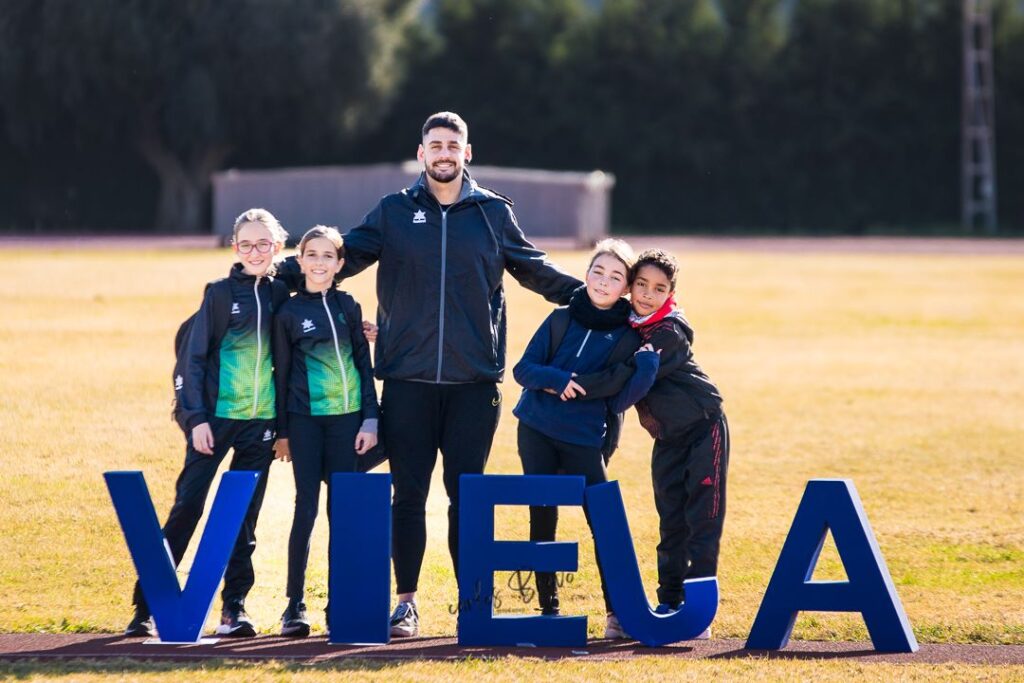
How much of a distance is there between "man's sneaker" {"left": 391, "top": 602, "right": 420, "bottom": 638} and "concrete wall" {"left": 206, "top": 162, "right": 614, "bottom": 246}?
2386 centimetres

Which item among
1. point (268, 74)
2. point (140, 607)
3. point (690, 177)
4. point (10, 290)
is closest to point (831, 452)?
point (140, 607)

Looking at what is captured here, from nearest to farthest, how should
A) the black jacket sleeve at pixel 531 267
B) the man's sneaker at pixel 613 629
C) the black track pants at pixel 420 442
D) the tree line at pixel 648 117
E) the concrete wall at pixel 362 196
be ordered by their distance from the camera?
the man's sneaker at pixel 613 629
the black track pants at pixel 420 442
the black jacket sleeve at pixel 531 267
the concrete wall at pixel 362 196
the tree line at pixel 648 117

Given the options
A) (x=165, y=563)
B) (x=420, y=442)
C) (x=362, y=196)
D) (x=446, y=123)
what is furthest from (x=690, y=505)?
(x=362, y=196)

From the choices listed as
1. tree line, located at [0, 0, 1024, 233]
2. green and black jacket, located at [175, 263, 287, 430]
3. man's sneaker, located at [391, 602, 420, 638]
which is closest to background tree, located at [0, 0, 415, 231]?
tree line, located at [0, 0, 1024, 233]

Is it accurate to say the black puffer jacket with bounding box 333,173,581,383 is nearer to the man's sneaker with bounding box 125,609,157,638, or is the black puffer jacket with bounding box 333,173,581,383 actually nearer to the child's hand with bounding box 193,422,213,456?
the child's hand with bounding box 193,422,213,456

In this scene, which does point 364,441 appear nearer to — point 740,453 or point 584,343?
point 584,343

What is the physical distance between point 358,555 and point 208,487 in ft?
2.27

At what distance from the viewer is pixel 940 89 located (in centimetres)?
4084

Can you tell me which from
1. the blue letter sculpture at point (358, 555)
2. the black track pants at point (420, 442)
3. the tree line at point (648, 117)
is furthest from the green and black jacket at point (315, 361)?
the tree line at point (648, 117)

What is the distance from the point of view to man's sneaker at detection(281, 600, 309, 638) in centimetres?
501

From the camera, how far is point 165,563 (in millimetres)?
4770

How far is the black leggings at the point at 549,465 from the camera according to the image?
5141 mm

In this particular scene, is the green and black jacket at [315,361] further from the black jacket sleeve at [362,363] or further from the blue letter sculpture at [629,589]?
the blue letter sculpture at [629,589]

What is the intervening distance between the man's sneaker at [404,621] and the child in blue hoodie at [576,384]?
0.48 m
